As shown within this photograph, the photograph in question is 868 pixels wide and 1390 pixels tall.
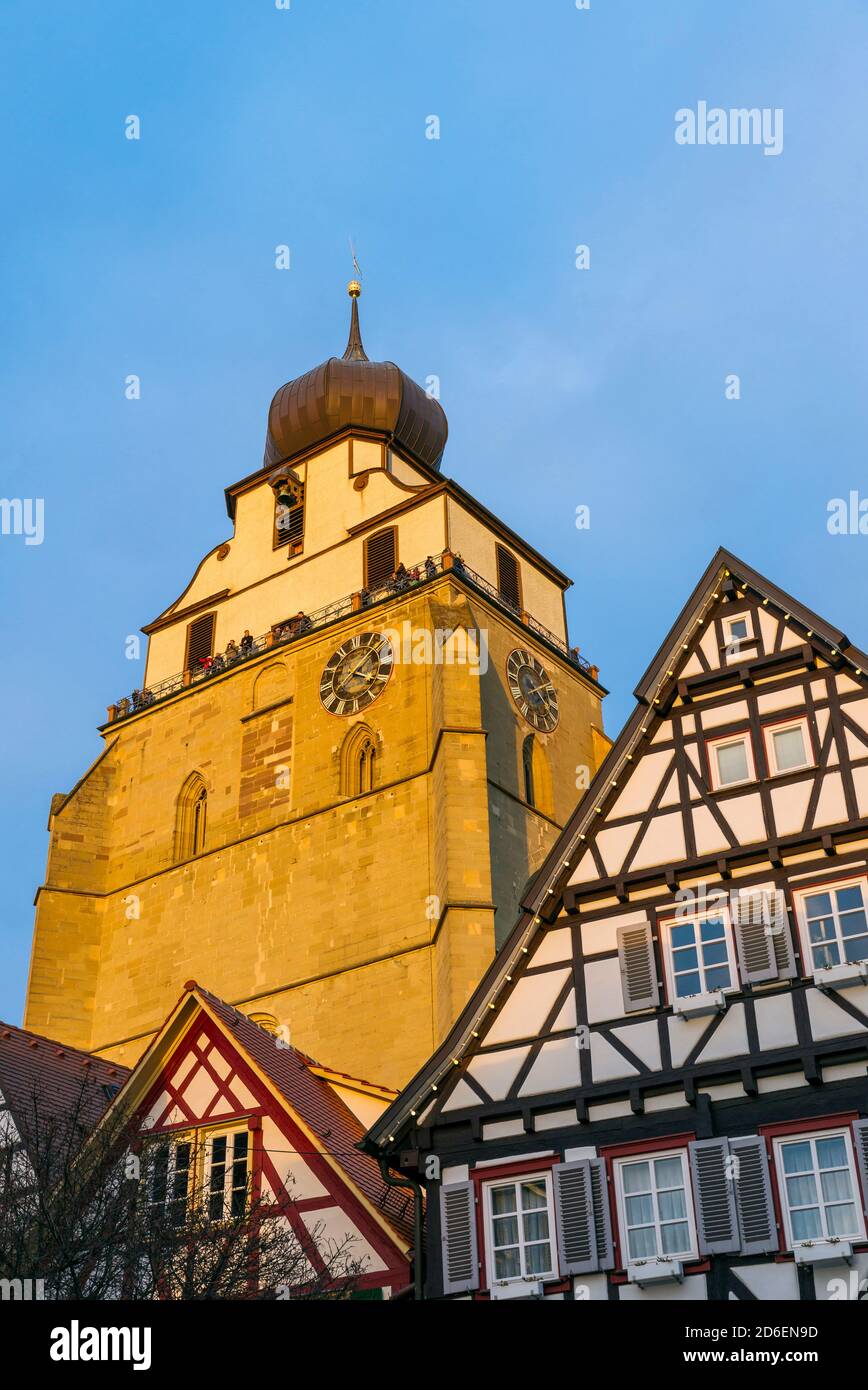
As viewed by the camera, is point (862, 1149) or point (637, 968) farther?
point (637, 968)

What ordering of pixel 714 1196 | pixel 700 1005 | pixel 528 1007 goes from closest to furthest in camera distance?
1. pixel 714 1196
2. pixel 700 1005
3. pixel 528 1007

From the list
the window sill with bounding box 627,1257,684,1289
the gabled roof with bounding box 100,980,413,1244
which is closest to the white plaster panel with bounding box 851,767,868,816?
the window sill with bounding box 627,1257,684,1289

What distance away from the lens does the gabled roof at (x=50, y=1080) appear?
20.7 meters

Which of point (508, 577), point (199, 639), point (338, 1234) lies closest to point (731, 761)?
point (338, 1234)

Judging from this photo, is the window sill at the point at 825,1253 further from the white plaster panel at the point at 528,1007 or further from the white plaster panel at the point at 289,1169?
the white plaster panel at the point at 289,1169

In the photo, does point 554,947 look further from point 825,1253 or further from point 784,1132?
point 825,1253

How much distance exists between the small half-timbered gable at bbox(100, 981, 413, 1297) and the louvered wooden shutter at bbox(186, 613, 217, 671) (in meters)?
30.3

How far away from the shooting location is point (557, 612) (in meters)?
52.8

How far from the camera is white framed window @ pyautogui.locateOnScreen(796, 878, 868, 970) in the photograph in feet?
53.9

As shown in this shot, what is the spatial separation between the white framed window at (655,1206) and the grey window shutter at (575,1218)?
0.30m

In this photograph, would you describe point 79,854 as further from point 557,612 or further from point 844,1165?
point 844,1165

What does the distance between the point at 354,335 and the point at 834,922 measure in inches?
1952

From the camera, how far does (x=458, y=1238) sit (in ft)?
55.0

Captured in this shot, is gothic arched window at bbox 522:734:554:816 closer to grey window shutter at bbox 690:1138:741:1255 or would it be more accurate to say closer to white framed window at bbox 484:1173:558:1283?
white framed window at bbox 484:1173:558:1283
